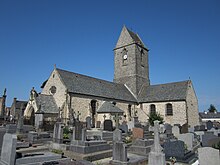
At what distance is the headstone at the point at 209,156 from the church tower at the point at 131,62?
25.4 m

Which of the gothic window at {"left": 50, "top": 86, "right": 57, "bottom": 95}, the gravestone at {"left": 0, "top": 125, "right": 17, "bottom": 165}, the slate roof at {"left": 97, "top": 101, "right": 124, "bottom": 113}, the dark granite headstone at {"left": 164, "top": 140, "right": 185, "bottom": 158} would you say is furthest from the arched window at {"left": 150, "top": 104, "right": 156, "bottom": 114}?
the gravestone at {"left": 0, "top": 125, "right": 17, "bottom": 165}

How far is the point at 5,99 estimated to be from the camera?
29.8 metres

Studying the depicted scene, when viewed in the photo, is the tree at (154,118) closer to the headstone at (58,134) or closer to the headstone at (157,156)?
the headstone at (58,134)

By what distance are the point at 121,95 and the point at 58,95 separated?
10543mm

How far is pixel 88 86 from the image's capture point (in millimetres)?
23578

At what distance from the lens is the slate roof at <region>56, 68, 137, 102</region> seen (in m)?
21.1

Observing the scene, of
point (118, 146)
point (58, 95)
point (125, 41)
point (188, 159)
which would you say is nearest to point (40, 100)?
point (58, 95)

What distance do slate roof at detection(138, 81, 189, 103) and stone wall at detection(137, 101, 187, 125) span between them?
74 cm

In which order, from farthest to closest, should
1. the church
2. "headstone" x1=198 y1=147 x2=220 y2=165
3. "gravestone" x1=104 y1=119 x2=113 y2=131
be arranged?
the church < "gravestone" x1=104 y1=119 x2=113 y2=131 < "headstone" x1=198 y1=147 x2=220 y2=165

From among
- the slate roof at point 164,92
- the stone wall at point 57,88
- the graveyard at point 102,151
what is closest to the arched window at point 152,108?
the slate roof at point 164,92

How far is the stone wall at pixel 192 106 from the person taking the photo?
25522 mm

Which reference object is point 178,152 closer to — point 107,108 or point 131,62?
point 107,108

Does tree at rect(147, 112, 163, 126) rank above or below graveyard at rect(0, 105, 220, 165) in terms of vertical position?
above

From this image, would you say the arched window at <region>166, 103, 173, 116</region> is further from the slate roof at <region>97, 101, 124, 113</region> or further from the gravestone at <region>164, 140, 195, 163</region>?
the gravestone at <region>164, 140, 195, 163</region>
